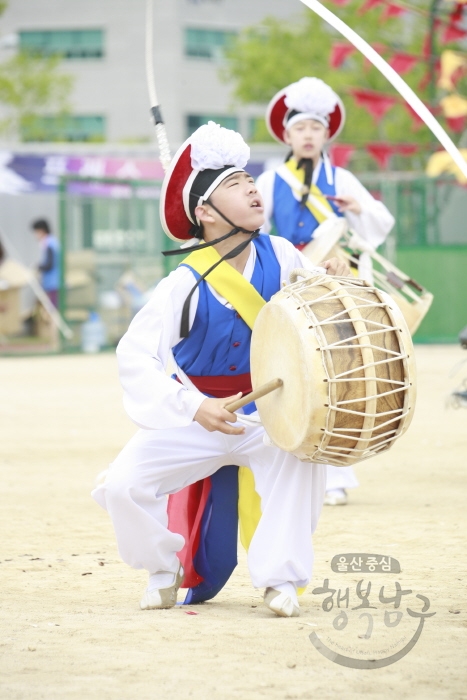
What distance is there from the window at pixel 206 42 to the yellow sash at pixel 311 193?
37922 millimetres

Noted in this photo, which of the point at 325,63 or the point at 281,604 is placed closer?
the point at 281,604

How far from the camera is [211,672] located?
3549 millimetres

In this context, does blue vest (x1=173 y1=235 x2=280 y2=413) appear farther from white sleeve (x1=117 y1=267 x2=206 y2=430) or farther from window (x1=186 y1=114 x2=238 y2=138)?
window (x1=186 y1=114 x2=238 y2=138)

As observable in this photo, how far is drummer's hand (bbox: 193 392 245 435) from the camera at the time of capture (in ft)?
13.4

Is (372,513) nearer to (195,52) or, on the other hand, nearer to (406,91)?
(406,91)

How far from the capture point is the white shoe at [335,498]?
670cm

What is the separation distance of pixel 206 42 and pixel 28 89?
1089 cm

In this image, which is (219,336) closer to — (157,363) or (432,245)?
(157,363)

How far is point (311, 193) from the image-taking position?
23.1ft

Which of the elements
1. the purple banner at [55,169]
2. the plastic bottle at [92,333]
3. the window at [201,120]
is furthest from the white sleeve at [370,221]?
the window at [201,120]

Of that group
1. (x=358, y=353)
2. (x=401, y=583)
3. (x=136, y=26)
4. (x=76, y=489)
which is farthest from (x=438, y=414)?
(x=136, y=26)

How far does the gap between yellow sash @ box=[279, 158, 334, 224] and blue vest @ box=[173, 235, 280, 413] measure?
247 cm

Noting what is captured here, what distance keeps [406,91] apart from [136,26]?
133 feet

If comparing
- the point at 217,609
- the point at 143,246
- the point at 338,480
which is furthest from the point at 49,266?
the point at 217,609
